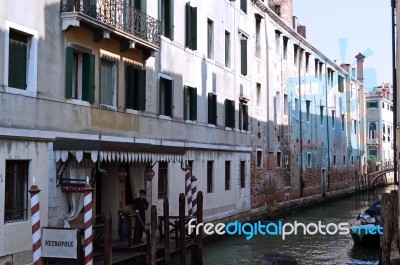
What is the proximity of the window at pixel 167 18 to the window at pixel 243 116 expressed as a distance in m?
6.61

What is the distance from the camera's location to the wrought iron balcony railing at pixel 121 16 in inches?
449

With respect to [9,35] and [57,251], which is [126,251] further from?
[9,35]

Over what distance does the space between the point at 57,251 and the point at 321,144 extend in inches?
1094

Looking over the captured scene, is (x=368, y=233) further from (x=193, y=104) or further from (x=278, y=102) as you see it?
(x=278, y=102)

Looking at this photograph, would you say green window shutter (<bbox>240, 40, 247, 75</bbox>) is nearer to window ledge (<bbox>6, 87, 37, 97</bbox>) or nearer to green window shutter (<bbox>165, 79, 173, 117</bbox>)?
green window shutter (<bbox>165, 79, 173, 117</bbox>)

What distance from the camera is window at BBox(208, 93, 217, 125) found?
1883 centimetres

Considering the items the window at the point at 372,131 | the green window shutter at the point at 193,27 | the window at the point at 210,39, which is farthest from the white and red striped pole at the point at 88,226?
the window at the point at 372,131

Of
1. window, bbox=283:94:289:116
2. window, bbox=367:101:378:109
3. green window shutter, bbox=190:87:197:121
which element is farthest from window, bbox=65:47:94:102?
window, bbox=367:101:378:109

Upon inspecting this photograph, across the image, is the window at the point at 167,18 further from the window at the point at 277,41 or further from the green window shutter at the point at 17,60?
the window at the point at 277,41

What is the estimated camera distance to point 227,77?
20.5 meters

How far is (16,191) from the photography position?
33.5 feet

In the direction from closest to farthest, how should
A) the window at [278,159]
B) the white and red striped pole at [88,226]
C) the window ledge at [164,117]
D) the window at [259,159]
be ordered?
the white and red striped pole at [88,226] → the window ledge at [164,117] → the window at [259,159] → the window at [278,159]

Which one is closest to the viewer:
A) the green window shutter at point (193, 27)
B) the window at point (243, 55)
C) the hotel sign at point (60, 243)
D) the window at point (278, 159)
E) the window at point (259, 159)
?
the hotel sign at point (60, 243)

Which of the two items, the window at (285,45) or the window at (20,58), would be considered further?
the window at (285,45)
